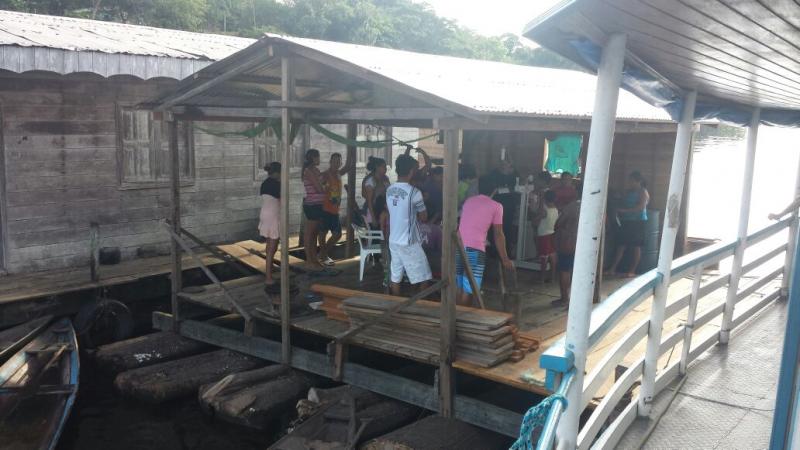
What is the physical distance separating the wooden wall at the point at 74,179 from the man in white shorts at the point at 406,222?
16.3 feet

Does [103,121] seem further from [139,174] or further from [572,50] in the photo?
[572,50]

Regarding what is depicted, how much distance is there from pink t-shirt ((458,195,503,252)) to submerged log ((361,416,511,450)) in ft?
6.20

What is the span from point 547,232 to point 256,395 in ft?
14.6

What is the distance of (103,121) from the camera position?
1062 cm

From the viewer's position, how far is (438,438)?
6.36m

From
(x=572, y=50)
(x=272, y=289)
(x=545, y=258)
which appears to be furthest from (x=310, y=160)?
(x=572, y=50)

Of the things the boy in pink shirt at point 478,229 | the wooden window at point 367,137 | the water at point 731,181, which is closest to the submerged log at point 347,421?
the boy in pink shirt at point 478,229

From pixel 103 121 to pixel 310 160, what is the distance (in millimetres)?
3197

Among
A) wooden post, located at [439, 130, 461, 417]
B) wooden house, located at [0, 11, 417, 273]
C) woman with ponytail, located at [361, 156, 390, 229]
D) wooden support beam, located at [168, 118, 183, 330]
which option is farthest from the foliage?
wooden post, located at [439, 130, 461, 417]

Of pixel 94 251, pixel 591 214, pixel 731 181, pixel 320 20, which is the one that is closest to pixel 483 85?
pixel 591 214

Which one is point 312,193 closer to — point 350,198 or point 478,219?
point 350,198

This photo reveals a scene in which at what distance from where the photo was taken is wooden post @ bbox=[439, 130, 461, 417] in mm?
6551

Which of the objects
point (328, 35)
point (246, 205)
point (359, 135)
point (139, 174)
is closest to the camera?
point (139, 174)

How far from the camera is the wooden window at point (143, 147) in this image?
35.9 feet
